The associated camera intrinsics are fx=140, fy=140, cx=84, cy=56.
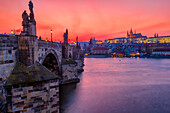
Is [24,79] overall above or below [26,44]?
below

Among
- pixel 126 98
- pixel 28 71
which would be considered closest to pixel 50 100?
pixel 28 71

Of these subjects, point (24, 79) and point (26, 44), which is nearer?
point (24, 79)

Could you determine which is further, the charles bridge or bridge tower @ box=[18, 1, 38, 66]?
bridge tower @ box=[18, 1, 38, 66]

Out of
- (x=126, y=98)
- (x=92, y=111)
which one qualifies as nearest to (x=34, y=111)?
(x=92, y=111)

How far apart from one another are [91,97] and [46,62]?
12.0 meters

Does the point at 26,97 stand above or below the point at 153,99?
above

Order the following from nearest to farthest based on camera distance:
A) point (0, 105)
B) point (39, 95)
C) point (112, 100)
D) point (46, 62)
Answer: point (0, 105) < point (39, 95) < point (112, 100) < point (46, 62)

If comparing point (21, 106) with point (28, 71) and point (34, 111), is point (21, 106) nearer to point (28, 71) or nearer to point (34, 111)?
point (34, 111)

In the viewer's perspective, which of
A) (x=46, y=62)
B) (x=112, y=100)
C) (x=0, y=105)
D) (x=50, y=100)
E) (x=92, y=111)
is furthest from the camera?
(x=46, y=62)

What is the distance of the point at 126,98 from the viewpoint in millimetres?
22156

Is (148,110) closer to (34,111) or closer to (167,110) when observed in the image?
(167,110)

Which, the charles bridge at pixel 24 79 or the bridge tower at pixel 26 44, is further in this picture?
the bridge tower at pixel 26 44

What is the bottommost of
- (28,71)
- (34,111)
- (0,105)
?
(34,111)

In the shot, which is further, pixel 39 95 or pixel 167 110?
pixel 167 110
